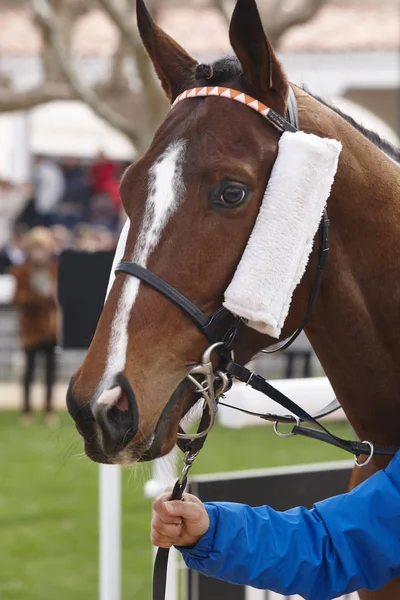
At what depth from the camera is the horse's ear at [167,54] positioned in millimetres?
2145

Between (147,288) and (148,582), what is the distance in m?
3.65

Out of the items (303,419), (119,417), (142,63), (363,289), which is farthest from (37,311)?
(119,417)

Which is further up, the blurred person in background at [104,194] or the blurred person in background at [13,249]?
the blurred person in background at [104,194]

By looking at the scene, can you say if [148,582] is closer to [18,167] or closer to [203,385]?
[203,385]

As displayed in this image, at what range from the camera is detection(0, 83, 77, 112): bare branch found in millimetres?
10062

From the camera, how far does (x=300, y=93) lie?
7.07 ft

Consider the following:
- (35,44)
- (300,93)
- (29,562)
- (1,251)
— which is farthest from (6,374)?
(300,93)

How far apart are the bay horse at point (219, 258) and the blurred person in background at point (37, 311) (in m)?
8.15

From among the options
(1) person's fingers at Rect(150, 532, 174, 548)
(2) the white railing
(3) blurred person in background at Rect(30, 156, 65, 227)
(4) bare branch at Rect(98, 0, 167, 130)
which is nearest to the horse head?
(1) person's fingers at Rect(150, 532, 174, 548)

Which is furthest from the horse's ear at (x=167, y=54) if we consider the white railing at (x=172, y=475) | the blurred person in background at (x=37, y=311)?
the blurred person in background at (x=37, y=311)

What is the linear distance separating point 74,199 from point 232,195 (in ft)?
42.9

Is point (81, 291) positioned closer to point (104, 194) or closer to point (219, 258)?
point (219, 258)

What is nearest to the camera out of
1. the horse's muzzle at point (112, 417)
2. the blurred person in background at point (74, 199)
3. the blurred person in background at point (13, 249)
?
the horse's muzzle at point (112, 417)

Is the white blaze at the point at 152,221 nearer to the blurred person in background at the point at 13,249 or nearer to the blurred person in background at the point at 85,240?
the blurred person in background at the point at 85,240
